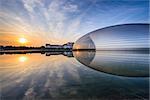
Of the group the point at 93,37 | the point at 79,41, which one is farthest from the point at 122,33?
the point at 79,41

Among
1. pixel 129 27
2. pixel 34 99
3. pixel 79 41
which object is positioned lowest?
pixel 34 99

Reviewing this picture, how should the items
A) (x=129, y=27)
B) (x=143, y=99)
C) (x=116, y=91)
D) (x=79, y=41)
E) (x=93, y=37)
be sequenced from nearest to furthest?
(x=143, y=99)
(x=116, y=91)
(x=129, y=27)
(x=93, y=37)
(x=79, y=41)

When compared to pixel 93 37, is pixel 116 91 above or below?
below

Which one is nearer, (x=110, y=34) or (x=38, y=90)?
(x=38, y=90)

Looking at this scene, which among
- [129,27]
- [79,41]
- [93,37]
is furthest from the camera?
[79,41]

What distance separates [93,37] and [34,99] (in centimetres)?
7794

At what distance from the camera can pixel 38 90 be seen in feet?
18.0

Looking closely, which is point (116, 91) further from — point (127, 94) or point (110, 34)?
point (110, 34)

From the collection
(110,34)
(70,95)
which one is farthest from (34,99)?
(110,34)

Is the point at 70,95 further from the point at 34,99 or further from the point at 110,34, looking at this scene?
the point at 110,34

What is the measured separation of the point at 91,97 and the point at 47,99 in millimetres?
1297

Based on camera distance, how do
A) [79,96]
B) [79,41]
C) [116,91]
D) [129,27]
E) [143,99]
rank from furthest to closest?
[79,41]
[129,27]
[116,91]
[79,96]
[143,99]

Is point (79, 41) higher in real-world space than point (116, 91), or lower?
higher

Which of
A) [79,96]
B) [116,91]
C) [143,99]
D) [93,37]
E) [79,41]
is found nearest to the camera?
[143,99]
